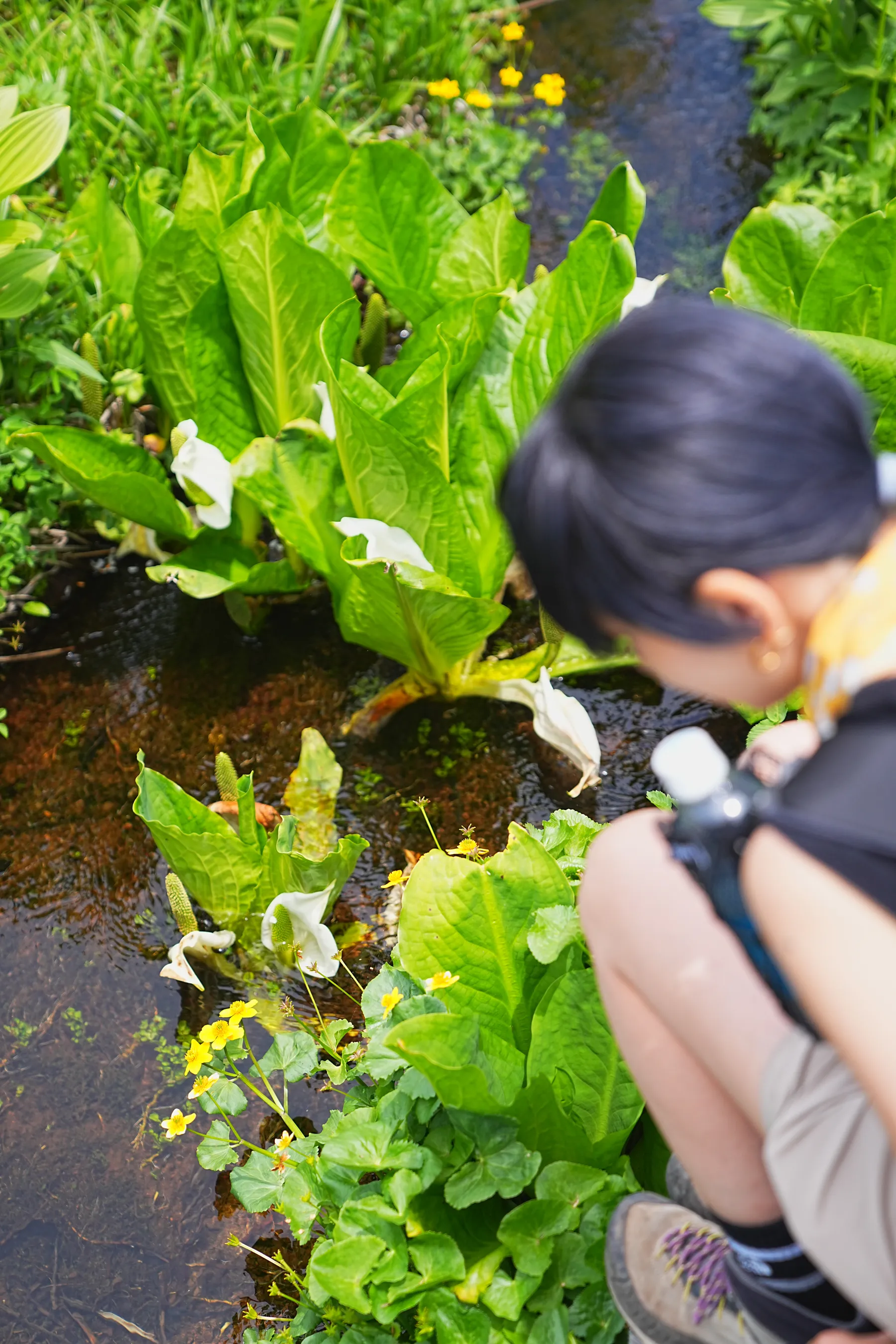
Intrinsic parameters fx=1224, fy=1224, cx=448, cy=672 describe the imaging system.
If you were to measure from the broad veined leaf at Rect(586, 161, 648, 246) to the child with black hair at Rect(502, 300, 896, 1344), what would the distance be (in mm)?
1297

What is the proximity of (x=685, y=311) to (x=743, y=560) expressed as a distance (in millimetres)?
181

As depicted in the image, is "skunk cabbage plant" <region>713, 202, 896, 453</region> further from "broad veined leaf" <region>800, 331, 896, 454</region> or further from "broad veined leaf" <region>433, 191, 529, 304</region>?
"broad veined leaf" <region>433, 191, 529, 304</region>

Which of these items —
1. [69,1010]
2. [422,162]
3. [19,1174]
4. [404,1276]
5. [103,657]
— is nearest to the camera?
[404,1276]

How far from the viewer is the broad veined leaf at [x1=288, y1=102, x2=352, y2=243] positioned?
2346 millimetres

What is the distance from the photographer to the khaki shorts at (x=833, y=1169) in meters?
0.87

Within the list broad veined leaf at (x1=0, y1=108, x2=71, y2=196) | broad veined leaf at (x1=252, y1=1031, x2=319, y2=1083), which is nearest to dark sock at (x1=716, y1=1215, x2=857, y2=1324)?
broad veined leaf at (x1=252, y1=1031, x2=319, y2=1083)

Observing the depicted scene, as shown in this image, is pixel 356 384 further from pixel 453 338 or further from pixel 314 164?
pixel 314 164

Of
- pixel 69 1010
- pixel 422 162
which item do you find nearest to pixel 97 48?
pixel 422 162

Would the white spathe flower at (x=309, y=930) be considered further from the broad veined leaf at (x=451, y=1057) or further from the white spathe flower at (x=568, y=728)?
the white spathe flower at (x=568, y=728)

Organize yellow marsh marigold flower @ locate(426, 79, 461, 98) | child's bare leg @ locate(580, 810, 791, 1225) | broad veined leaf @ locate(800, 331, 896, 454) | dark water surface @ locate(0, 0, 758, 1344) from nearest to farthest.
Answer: child's bare leg @ locate(580, 810, 791, 1225)
dark water surface @ locate(0, 0, 758, 1344)
broad veined leaf @ locate(800, 331, 896, 454)
yellow marsh marigold flower @ locate(426, 79, 461, 98)

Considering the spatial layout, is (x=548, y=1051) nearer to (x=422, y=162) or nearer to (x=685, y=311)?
(x=685, y=311)

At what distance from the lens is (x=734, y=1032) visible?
3.17 ft

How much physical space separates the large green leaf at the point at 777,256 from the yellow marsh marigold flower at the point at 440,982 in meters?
1.30

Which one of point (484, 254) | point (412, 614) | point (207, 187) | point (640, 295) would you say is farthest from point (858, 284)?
point (207, 187)
